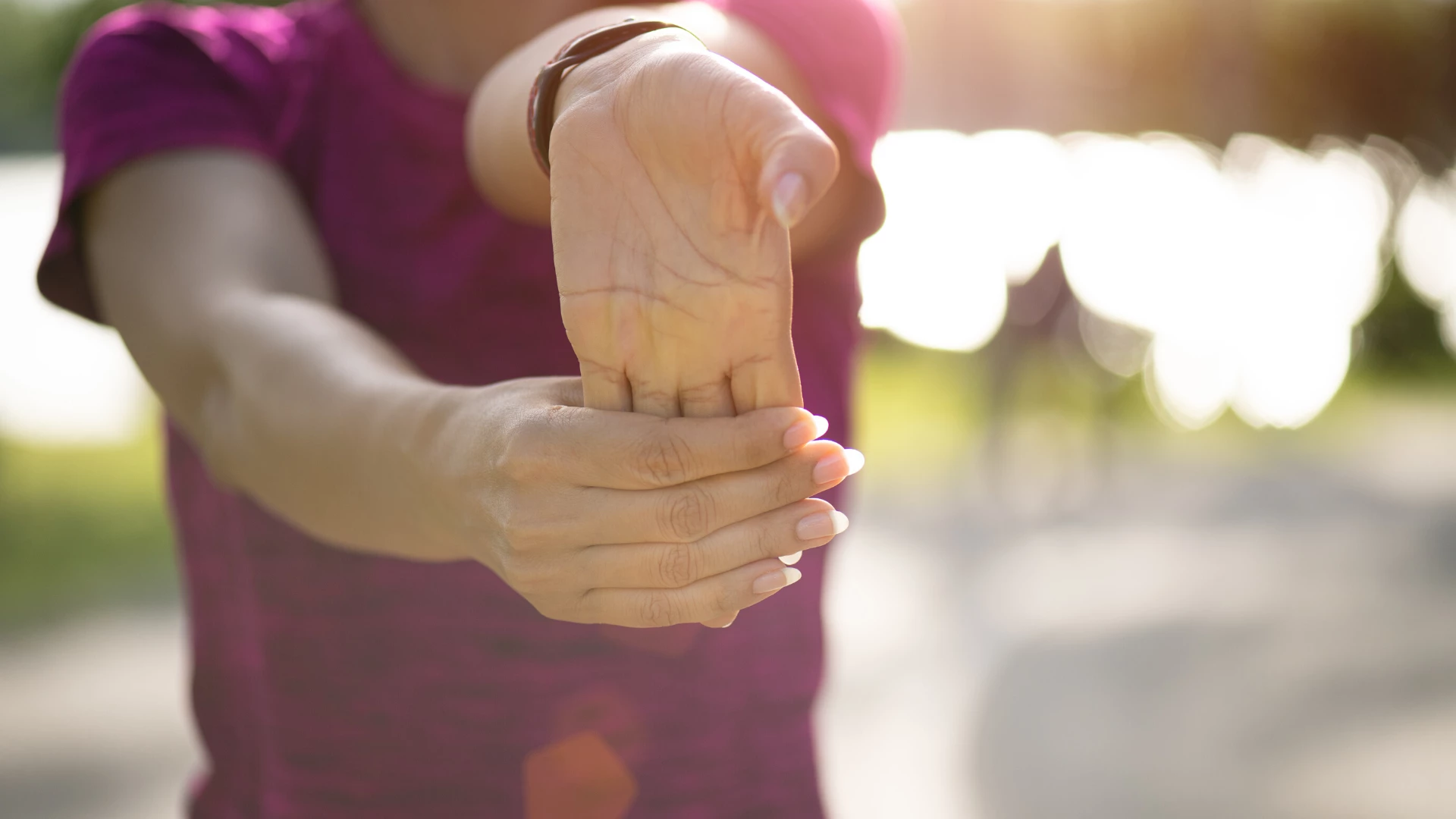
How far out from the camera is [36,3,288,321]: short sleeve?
1.32 metres

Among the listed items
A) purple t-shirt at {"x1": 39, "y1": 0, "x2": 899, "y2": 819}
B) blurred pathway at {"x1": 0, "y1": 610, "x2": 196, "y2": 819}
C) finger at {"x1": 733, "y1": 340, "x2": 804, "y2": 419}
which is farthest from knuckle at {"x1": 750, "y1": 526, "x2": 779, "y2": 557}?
blurred pathway at {"x1": 0, "y1": 610, "x2": 196, "y2": 819}

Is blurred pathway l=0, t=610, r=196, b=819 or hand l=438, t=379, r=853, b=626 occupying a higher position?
hand l=438, t=379, r=853, b=626

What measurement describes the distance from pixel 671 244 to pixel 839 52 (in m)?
0.46

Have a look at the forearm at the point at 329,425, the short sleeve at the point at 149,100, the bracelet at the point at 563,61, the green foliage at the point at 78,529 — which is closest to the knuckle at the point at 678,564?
the forearm at the point at 329,425

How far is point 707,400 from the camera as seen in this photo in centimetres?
94

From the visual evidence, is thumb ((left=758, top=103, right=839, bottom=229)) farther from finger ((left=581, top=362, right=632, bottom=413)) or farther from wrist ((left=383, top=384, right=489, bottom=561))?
wrist ((left=383, top=384, right=489, bottom=561))

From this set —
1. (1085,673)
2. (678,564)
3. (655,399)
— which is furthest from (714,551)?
(1085,673)

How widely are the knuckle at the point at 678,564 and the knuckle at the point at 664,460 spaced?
0.18 ft

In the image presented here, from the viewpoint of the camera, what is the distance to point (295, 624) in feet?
4.68

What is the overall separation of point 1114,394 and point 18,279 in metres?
8.55

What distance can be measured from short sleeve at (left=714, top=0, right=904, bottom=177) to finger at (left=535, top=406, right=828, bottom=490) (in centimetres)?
46

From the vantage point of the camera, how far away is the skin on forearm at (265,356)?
1104mm

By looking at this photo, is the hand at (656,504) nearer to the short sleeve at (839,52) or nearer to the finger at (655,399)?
the finger at (655,399)

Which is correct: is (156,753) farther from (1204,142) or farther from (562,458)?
(1204,142)
